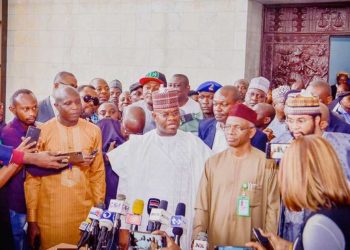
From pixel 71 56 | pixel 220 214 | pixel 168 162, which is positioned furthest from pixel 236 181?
pixel 71 56

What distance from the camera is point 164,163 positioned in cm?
424

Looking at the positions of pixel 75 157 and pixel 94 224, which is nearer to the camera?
pixel 94 224

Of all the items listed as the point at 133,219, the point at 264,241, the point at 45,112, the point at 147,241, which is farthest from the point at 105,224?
the point at 45,112

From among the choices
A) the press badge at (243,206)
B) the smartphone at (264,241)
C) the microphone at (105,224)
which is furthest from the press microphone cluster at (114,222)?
the press badge at (243,206)

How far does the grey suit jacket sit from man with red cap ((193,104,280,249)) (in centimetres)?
235

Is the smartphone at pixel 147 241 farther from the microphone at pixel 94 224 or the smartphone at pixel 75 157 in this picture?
the smartphone at pixel 75 157

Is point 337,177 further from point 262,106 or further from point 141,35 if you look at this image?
point 141,35

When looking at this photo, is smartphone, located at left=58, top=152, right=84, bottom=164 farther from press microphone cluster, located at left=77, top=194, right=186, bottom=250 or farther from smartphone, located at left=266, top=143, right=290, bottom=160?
smartphone, located at left=266, top=143, right=290, bottom=160

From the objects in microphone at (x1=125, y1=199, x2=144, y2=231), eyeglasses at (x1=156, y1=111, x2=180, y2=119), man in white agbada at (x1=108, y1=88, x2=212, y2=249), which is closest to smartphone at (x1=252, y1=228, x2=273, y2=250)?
microphone at (x1=125, y1=199, x2=144, y2=231)

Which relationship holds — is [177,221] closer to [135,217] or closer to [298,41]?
[135,217]

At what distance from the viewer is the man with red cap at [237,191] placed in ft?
12.7

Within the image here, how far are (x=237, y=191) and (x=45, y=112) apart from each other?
2664mm

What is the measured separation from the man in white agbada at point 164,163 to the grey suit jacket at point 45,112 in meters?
1.68

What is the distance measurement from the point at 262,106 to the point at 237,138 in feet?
5.74
